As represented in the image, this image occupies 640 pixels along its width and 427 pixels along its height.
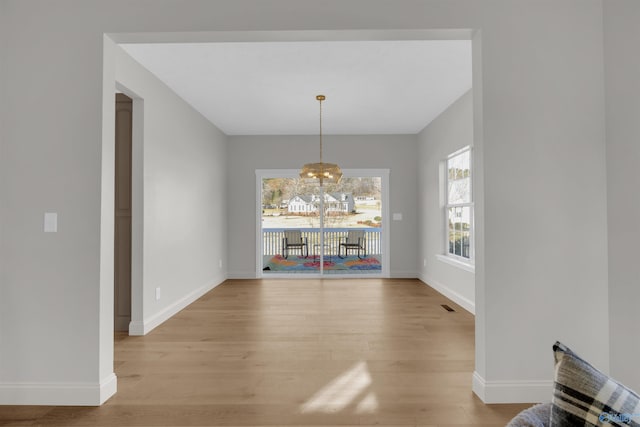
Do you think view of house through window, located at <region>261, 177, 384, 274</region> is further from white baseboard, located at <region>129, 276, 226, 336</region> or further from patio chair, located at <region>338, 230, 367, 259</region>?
white baseboard, located at <region>129, 276, 226, 336</region>

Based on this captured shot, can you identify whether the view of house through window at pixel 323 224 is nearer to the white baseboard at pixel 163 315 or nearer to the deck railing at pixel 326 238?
the deck railing at pixel 326 238

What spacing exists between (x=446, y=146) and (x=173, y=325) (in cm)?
412

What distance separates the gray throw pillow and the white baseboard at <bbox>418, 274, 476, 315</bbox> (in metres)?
3.47

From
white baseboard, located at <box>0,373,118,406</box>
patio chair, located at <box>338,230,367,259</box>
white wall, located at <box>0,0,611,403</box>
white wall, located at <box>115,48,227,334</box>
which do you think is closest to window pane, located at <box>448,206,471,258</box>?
patio chair, located at <box>338,230,367,259</box>

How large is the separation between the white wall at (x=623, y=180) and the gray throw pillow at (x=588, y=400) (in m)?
1.64

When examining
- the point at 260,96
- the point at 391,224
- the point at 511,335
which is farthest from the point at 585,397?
the point at 391,224

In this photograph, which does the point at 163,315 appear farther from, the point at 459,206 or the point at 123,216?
the point at 459,206

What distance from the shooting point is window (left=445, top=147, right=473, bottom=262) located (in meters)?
4.53

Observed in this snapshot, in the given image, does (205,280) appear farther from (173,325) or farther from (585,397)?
(585,397)

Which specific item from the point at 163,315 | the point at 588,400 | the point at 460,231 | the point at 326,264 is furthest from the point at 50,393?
the point at 326,264

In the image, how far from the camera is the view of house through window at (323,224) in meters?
6.52

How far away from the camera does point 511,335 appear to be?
2119 mm

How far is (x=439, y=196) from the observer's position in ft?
17.5

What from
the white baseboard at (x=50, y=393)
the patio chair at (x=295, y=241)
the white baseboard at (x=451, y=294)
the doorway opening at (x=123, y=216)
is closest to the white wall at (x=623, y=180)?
the white baseboard at (x=451, y=294)
